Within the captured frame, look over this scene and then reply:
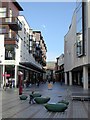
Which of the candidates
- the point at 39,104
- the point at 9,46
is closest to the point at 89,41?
the point at 9,46

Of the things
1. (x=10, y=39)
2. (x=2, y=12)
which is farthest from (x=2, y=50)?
(x=2, y=12)

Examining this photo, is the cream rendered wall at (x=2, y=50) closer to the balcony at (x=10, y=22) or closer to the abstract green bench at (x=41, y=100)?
the balcony at (x=10, y=22)

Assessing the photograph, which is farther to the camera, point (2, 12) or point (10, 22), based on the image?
point (2, 12)

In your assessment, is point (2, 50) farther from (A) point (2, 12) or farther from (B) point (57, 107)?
(B) point (57, 107)

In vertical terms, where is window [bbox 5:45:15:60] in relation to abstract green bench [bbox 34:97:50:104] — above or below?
above

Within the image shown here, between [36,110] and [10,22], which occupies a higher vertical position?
[10,22]

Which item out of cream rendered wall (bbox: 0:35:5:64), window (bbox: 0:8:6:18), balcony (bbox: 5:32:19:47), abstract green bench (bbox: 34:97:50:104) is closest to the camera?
abstract green bench (bbox: 34:97:50:104)

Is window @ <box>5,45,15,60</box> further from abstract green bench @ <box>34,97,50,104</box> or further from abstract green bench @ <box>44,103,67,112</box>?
abstract green bench @ <box>44,103,67,112</box>

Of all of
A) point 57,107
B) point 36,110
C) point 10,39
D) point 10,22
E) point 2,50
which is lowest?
point 36,110

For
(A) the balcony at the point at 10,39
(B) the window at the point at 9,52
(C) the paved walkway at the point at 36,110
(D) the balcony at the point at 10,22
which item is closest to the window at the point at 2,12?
(D) the balcony at the point at 10,22

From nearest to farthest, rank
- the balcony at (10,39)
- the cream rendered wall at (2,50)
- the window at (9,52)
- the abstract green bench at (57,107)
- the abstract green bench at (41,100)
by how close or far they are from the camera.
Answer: the abstract green bench at (57,107) → the abstract green bench at (41,100) → the cream rendered wall at (2,50) → the balcony at (10,39) → the window at (9,52)

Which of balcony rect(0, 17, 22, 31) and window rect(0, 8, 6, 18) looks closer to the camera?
balcony rect(0, 17, 22, 31)

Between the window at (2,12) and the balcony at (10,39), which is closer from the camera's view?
the balcony at (10,39)

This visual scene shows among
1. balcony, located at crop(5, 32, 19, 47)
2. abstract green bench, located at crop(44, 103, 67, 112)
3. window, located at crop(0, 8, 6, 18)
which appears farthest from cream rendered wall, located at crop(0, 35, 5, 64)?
abstract green bench, located at crop(44, 103, 67, 112)
